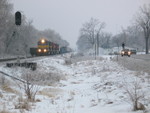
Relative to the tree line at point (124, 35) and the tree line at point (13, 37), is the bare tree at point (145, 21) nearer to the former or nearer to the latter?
the tree line at point (124, 35)

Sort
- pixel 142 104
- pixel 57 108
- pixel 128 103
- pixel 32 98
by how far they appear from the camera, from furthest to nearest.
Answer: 1. pixel 32 98
2. pixel 57 108
3. pixel 128 103
4. pixel 142 104

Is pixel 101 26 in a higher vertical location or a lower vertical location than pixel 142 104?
higher

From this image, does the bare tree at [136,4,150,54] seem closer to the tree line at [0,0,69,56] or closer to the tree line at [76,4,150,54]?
the tree line at [76,4,150,54]

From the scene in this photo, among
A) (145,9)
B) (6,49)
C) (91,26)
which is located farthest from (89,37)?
(6,49)

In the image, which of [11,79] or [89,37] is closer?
[11,79]

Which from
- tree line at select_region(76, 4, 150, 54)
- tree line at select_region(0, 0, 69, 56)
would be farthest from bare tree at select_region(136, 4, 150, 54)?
tree line at select_region(0, 0, 69, 56)

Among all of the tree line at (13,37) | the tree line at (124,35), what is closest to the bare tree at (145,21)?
the tree line at (124,35)

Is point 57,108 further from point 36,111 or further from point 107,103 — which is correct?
point 107,103

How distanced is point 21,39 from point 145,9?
143 feet

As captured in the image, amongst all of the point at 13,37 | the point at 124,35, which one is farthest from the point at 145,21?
the point at 13,37

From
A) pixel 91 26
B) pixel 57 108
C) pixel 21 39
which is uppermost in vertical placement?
pixel 91 26

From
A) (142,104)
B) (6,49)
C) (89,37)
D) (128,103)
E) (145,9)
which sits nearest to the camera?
(142,104)

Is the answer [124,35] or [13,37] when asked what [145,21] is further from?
[13,37]

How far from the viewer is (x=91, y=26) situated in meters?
94.9
